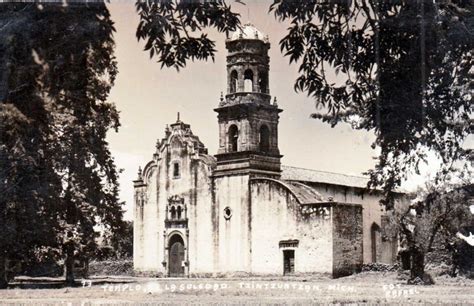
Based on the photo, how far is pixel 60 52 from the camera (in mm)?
8016

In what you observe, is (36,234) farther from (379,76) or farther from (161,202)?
(161,202)

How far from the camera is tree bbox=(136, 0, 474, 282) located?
8578 mm

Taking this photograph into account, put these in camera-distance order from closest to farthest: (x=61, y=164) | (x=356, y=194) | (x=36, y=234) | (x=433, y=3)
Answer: (x=433, y=3) → (x=36, y=234) → (x=61, y=164) → (x=356, y=194)

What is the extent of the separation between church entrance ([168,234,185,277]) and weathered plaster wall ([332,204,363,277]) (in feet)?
36.2

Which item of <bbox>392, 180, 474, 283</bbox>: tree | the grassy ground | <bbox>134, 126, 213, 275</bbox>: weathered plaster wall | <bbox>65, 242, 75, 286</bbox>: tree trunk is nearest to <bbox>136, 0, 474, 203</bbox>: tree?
the grassy ground

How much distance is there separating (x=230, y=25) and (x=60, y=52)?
2.12 metres

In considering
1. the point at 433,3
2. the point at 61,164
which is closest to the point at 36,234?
the point at 61,164

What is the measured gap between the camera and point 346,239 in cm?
3678

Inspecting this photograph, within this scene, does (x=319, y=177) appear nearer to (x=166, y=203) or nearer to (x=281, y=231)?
(x=166, y=203)

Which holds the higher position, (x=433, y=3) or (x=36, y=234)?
(x=433, y=3)

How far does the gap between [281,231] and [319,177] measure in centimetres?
1254

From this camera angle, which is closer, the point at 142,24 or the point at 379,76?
the point at 142,24

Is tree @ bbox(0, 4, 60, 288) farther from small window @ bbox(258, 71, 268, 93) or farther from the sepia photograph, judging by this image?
small window @ bbox(258, 71, 268, 93)

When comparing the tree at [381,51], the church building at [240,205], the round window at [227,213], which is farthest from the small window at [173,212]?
the tree at [381,51]
